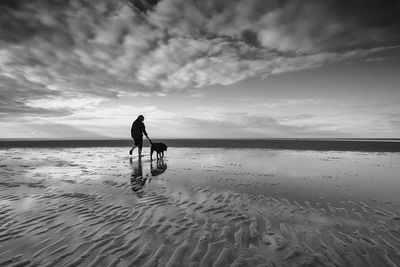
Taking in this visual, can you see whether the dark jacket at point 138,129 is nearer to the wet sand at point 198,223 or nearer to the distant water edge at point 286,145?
the wet sand at point 198,223

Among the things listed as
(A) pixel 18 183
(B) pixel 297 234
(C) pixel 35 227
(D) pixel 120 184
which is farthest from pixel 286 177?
(A) pixel 18 183

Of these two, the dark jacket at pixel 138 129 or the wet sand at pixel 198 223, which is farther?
the dark jacket at pixel 138 129

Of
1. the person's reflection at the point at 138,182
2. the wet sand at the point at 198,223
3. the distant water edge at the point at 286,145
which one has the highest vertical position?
the distant water edge at the point at 286,145

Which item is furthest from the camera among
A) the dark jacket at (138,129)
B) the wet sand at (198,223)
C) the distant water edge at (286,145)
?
the distant water edge at (286,145)

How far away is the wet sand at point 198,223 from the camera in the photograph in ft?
12.0

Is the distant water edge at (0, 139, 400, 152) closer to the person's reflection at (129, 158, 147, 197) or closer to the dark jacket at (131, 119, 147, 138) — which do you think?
the dark jacket at (131, 119, 147, 138)

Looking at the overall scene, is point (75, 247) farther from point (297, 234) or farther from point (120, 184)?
point (120, 184)

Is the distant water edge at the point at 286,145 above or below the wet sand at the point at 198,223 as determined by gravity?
above

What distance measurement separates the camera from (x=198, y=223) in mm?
5090

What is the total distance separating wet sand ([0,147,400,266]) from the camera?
12.0ft

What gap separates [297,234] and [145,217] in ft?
11.2

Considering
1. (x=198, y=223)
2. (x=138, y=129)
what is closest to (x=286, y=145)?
(x=138, y=129)

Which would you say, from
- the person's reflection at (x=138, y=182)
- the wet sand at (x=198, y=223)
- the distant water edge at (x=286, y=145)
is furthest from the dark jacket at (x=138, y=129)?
the distant water edge at (x=286, y=145)

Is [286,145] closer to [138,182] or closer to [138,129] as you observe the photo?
[138,129]
